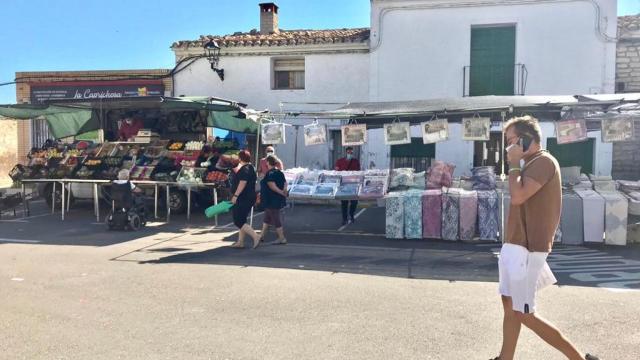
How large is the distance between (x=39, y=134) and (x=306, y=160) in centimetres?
1057

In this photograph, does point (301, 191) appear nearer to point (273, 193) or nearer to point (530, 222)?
point (273, 193)

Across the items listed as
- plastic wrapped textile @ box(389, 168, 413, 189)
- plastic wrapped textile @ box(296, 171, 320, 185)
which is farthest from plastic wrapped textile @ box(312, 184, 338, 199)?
plastic wrapped textile @ box(389, 168, 413, 189)

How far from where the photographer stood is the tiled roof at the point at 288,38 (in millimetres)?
15906

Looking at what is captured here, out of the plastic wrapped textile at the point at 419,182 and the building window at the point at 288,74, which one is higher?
the building window at the point at 288,74

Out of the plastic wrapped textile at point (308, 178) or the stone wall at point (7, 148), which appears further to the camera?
the stone wall at point (7, 148)

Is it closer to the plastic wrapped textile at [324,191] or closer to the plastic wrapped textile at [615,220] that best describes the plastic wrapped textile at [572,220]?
the plastic wrapped textile at [615,220]

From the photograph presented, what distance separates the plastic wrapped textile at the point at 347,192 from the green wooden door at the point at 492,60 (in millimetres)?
6181

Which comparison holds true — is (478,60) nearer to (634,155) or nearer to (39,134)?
(634,155)

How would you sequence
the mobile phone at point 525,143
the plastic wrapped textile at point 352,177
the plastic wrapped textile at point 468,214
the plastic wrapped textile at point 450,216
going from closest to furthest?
the mobile phone at point 525,143, the plastic wrapped textile at point 468,214, the plastic wrapped textile at point 450,216, the plastic wrapped textile at point 352,177

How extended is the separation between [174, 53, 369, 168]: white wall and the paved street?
273 inches

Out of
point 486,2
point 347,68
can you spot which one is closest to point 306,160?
point 347,68

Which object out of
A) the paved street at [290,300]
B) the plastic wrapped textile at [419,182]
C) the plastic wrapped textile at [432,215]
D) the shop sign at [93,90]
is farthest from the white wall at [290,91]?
the paved street at [290,300]

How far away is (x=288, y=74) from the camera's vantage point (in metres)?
16.8

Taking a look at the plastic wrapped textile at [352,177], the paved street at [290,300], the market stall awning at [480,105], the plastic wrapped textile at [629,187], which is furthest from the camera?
the plastic wrapped textile at [352,177]
